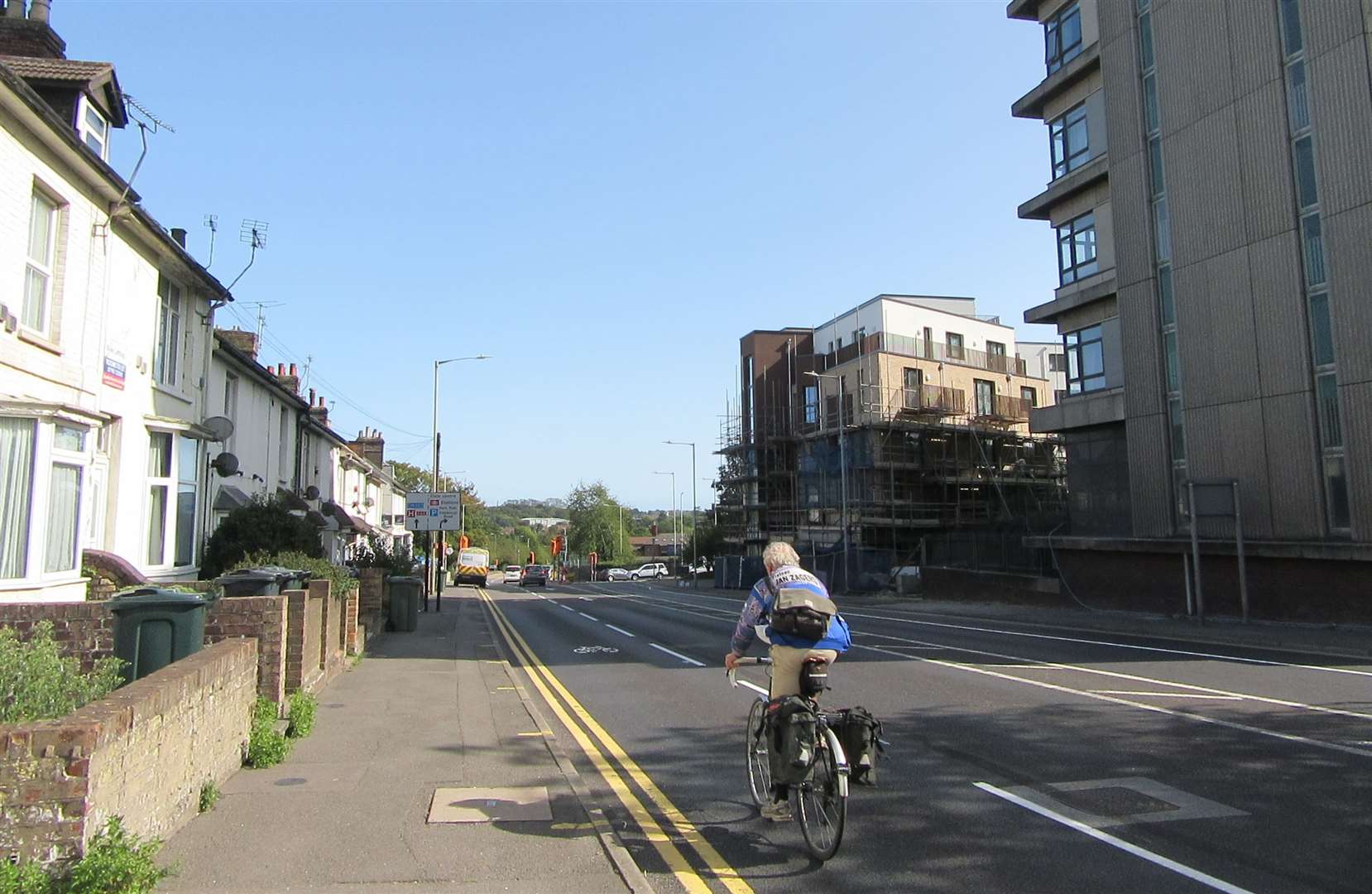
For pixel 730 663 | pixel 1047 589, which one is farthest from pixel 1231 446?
pixel 730 663

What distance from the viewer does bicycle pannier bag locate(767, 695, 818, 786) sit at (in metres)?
5.47

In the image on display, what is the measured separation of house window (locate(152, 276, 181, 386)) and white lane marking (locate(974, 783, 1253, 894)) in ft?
45.7

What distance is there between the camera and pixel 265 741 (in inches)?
301

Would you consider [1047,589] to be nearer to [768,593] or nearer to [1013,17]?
[1013,17]

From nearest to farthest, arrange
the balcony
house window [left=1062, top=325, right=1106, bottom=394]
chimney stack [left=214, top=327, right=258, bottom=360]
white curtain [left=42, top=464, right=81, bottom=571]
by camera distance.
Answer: white curtain [left=42, top=464, right=81, bottom=571] → chimney stack [left=214, top=327, right=258, bottom=360] → house window [left=1062, top=325, right=1106, bottom=394] → the balcony

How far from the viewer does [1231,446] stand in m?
23.6

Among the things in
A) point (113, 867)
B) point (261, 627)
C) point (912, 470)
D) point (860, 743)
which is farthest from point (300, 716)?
point (912, 470)

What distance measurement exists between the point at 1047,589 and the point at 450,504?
18.9 metres

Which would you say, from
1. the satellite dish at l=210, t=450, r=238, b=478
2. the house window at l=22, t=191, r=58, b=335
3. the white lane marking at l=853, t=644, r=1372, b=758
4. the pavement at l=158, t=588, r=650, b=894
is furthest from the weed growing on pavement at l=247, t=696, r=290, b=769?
the satellite dish at l=210, t=450, r=238, b=478

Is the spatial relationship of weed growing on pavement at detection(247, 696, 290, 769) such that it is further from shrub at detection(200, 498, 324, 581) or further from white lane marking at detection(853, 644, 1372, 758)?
white lane marking at detection(853, 644, 1372, 758)

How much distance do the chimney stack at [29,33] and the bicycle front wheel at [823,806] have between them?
15.1m

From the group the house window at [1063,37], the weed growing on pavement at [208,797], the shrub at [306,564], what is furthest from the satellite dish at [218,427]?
the house window at [1063,37]

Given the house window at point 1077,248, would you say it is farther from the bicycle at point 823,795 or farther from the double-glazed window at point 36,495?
the double-glazed window at point 36,495

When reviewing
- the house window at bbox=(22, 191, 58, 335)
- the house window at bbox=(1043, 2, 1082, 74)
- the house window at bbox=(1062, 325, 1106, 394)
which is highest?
the house window at bbox=(1043, 2, 1082, 74)
